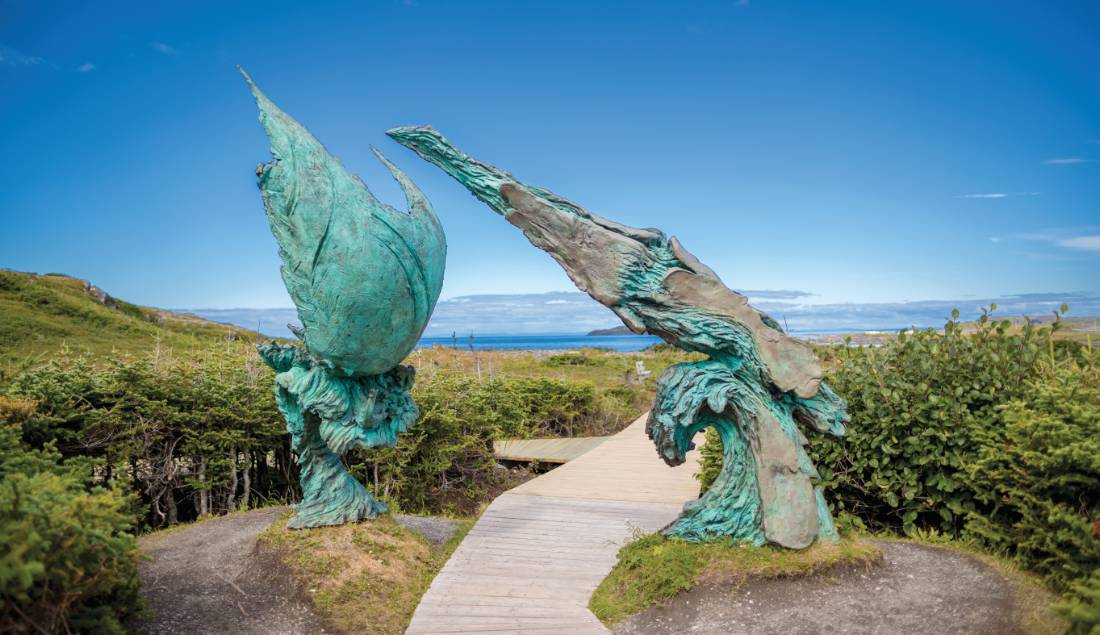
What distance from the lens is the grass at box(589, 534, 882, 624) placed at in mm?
5004

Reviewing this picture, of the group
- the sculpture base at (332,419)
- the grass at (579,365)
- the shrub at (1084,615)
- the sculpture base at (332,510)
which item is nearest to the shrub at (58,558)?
the sculpture base at (332,419)

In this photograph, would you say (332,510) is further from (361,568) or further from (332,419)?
(332,419)

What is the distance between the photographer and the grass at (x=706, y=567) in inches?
197

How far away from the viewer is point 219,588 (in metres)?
5.57

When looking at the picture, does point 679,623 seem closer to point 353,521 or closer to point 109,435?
point 353,521

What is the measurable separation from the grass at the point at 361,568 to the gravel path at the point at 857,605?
1810 mm

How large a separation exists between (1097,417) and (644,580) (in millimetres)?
3276

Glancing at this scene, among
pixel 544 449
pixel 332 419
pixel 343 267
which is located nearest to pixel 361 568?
pixel 332 419

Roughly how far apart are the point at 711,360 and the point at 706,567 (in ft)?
4.83

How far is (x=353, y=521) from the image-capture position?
20.8 ft

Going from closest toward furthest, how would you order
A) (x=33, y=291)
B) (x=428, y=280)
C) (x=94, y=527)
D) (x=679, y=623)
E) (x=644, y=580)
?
1. (x=94, y=527)
2. (x=679, y=623)
3. (x=644, y=580)
4. (x=428, y=280)
5. (x=33, y=291)

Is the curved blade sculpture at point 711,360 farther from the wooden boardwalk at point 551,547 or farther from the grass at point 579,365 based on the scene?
the grass at point 579,365

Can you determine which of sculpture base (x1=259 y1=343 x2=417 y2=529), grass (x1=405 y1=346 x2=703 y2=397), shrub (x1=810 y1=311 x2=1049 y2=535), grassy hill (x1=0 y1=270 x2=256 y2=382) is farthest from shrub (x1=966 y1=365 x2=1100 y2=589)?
grassy hill (x1=0 y1=270 x2=256 y2=382)

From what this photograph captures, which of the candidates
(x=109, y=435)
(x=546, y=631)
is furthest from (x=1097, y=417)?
(x=109, y=435)
